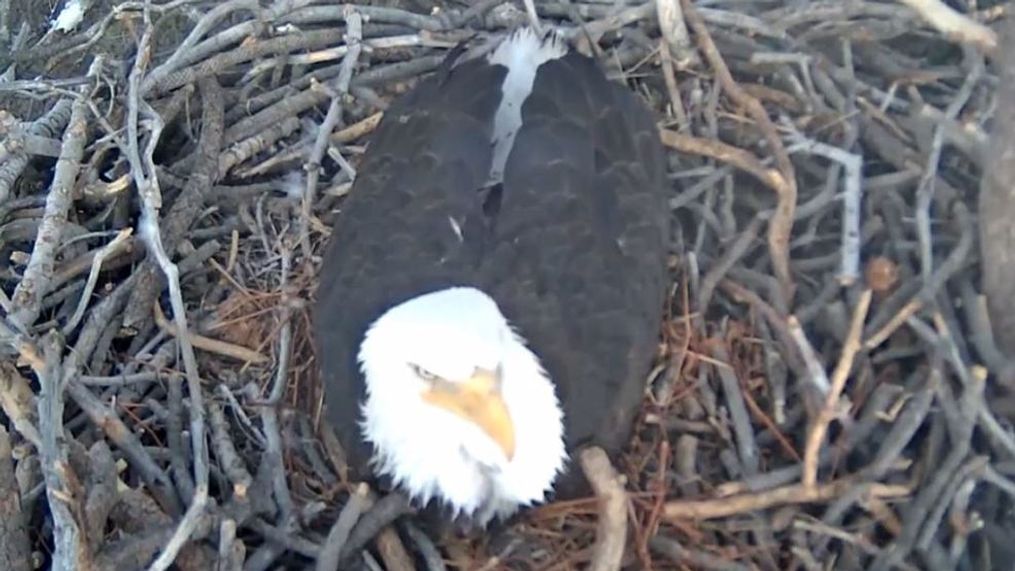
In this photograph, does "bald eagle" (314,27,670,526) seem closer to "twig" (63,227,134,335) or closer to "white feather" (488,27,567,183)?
"white feather" (488,27,567,183)

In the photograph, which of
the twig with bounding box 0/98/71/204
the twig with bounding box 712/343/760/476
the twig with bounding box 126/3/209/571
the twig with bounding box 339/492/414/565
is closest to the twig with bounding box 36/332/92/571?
the twig with bounding box 126/3/209/571

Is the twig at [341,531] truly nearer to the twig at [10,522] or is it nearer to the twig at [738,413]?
the twig at [10,522]

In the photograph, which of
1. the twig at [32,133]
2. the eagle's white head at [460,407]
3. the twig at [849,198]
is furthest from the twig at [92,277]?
the twig at [849,198]

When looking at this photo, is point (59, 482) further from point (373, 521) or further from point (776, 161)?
point (776, 161)

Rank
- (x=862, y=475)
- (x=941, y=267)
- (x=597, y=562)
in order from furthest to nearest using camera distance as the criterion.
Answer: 1. (x=941, y=267)
2. (x=862, y=475)
3. (x=597, y=562)

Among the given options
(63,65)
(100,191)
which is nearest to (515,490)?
(100,191)

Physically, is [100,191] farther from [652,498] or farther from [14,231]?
[652,498]

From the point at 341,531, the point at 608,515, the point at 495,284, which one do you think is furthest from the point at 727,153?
the point at 341,531
